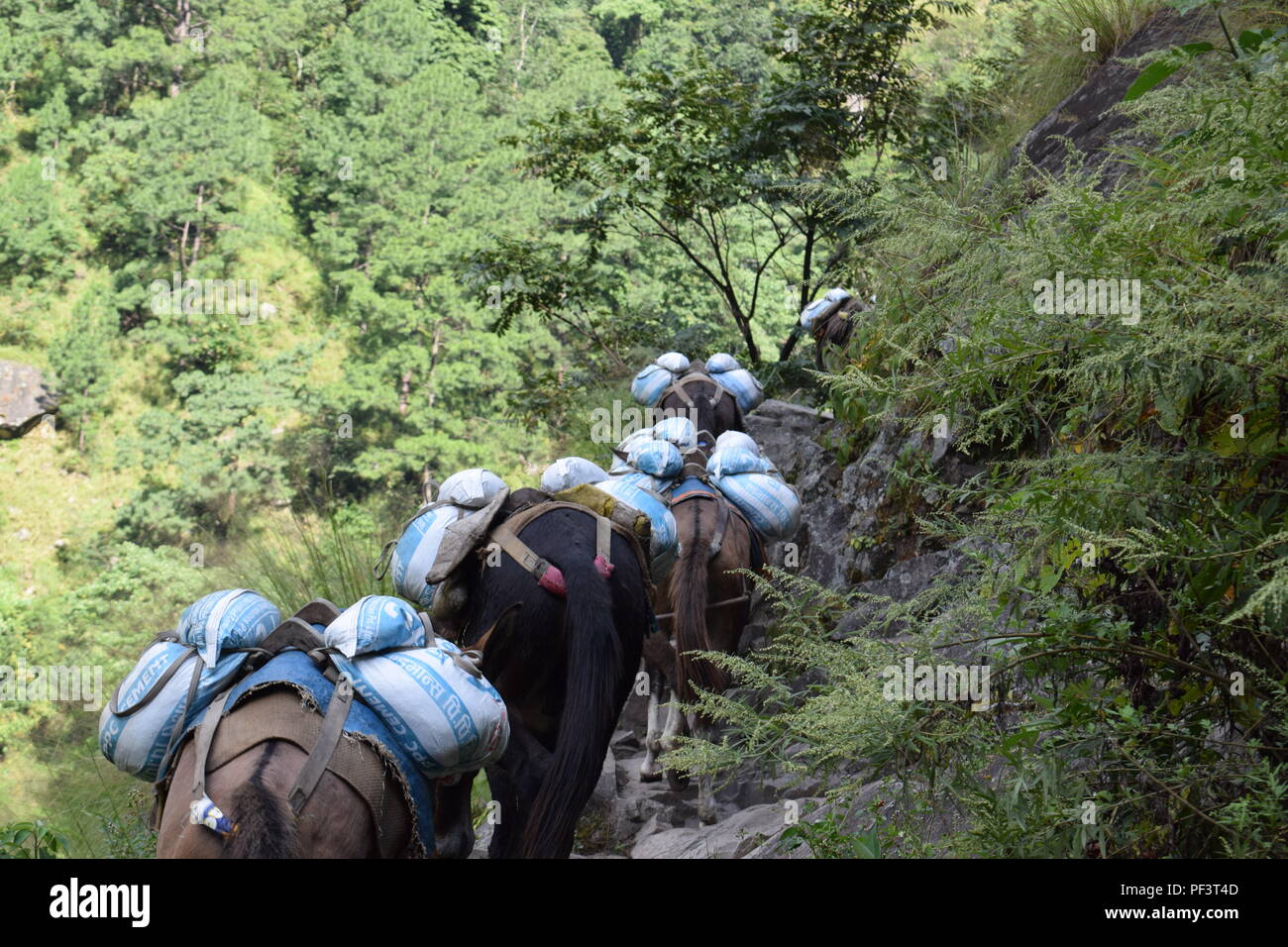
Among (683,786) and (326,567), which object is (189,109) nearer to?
(326,567)

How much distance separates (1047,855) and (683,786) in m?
3.83

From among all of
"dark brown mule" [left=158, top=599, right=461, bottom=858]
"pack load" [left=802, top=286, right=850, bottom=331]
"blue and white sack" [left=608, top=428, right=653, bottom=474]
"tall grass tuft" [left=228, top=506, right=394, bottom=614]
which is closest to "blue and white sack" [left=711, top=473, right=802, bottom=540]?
"blue and white sack" [left=608, top=428, right=653, bottom=474]

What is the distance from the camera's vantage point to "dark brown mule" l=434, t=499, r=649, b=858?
4359 millimetres

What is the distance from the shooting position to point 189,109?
44438 millimetres

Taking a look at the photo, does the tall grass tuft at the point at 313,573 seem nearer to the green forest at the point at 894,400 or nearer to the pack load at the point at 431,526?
the green forest at the point at 894,400

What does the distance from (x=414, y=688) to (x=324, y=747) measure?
34cm

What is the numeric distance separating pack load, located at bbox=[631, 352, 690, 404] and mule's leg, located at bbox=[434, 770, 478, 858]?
618 cm

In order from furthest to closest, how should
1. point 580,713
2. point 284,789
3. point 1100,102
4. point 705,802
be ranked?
point 1100,102, point 705,802, point 580,713, point 284,789

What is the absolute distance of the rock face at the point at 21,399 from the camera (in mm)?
38969

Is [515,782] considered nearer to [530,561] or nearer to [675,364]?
[530,561]

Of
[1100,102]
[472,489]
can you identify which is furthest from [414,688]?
[1100,102]

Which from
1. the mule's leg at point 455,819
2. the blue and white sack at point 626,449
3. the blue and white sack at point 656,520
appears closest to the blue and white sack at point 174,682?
the mule's leg at point 455,819

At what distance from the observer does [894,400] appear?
5.61 meters

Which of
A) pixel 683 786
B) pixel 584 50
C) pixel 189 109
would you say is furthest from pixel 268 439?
pixel 683 786
